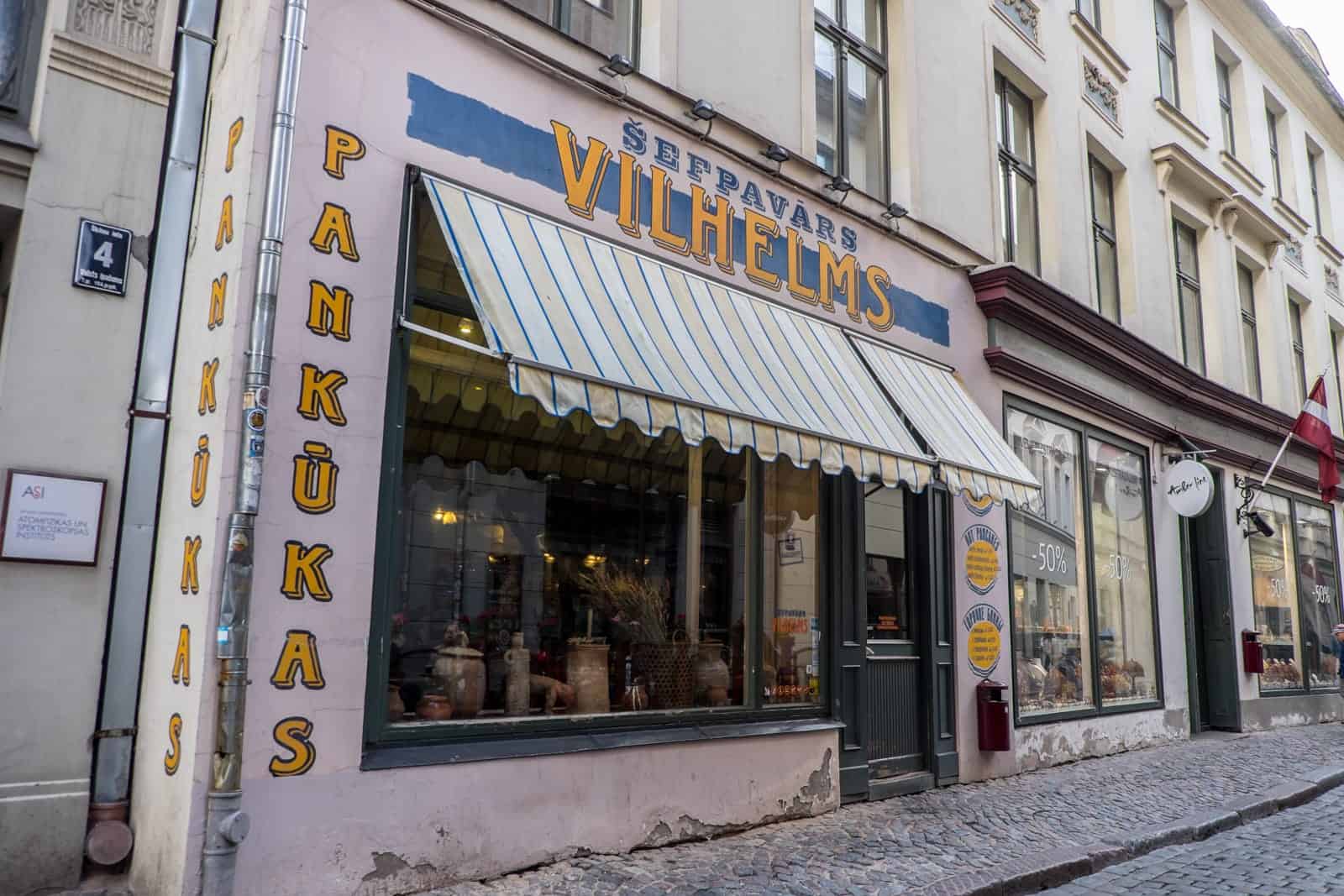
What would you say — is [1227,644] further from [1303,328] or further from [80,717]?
[80,717]

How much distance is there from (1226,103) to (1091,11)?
4761 mm

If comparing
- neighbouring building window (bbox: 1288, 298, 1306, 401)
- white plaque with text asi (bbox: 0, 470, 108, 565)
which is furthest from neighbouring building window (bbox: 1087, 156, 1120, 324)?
white plaque with text asi (bbox: 0, 470, 108, 565)

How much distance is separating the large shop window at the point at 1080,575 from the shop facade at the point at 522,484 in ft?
5.91

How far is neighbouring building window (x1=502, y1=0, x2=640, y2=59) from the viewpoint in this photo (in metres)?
6.64

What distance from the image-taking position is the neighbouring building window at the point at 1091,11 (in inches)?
505

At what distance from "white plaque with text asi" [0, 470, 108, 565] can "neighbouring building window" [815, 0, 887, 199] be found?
239 inches

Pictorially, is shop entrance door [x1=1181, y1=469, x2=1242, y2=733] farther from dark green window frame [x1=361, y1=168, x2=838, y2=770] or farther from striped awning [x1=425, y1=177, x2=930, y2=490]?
dark green window frame [x1=361, y1=168, x2=838, y2=770]

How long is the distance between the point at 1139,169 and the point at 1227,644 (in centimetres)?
648

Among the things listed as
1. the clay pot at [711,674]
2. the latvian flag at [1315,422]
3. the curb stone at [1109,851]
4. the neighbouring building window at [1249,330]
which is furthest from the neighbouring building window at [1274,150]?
the clay pot at [711,674]

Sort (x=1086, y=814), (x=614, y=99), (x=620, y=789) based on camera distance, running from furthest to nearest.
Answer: (x=1086, y=814), (x=614, y=99), (x=620, y=789)

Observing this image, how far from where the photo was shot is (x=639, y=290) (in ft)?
20.3

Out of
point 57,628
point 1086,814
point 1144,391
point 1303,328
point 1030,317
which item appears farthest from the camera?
point 1303,328

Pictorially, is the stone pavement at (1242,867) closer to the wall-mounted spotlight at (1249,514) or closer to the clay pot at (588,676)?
the clay pot at (588,676)

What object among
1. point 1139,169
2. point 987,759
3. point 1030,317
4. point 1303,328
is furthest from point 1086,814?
point 1303,328
